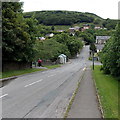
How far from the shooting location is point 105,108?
1032 cm

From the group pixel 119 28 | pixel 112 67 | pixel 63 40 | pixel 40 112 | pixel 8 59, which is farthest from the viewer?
pixel 63 40

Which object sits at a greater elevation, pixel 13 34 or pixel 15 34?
pixel 15 34

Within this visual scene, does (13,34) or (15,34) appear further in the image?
(15,34)

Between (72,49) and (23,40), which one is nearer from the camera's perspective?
(23,40)

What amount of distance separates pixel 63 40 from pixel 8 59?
87822 mm

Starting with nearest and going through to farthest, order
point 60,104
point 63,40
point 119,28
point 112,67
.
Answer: point 60,104 < point 119,28 < point 112,67 < point 63,40

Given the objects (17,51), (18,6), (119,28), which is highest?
(18,6)

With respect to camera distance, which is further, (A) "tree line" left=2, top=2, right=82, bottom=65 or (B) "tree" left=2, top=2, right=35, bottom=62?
(A) "tree line" left=2, top=2, right=82, bottom=65

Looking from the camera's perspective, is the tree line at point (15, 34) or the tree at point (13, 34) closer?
the tree at point (13, 34)

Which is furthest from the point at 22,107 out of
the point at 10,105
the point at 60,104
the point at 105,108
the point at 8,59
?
the point at 8,59

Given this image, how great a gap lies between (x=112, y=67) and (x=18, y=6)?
51.0ft

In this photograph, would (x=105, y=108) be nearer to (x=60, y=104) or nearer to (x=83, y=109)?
(x=83, y=109)

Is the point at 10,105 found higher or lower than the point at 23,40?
lower

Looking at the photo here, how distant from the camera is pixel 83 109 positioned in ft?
32.4
